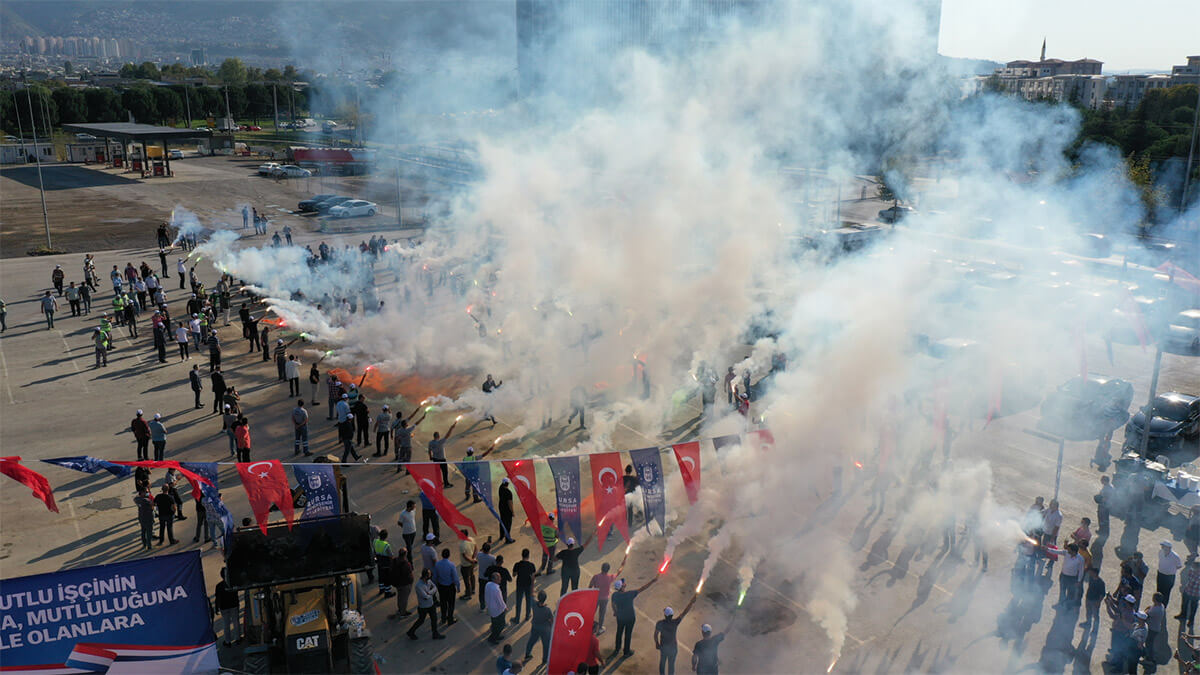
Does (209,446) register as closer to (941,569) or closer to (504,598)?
(504,598)

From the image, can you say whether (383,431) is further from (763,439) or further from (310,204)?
(310,204)

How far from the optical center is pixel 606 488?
1177 cm

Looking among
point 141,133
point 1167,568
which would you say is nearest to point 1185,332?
point 1167,568

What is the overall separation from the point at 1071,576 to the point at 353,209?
4047 centimetres

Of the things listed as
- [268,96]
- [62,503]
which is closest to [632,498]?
[62,503]

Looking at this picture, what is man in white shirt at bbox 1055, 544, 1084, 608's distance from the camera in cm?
1157

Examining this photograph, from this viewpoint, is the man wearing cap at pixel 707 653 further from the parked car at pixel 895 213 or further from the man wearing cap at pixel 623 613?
the parked car at pixel 895 213

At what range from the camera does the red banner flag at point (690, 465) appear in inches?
465

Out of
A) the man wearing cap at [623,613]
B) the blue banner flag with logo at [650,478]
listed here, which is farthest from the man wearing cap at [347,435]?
the man wearing cap at [623,613]

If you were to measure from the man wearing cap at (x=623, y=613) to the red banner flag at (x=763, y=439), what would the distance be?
3.74 m

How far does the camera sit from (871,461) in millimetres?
15305

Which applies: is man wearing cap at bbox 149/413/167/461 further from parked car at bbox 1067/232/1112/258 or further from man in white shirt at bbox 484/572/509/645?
parked car at bbox 1067/232/1112/258

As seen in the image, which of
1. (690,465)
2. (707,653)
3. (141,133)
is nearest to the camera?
(707,653)

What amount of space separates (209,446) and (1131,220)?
27.1 m
